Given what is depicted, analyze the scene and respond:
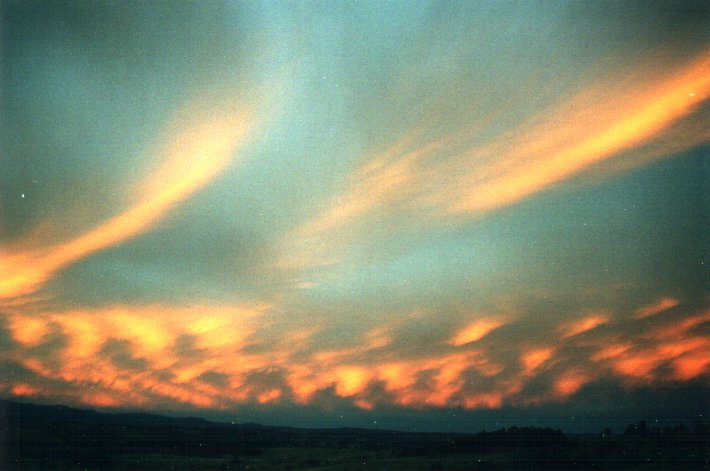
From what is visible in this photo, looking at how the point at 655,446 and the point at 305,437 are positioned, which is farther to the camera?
the point at 305,437

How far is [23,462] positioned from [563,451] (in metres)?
12.1

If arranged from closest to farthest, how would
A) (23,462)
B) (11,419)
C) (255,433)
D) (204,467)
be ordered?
(11,419), (23,462), (204,467), (255,433)

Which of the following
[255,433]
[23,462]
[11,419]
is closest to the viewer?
[11,419]

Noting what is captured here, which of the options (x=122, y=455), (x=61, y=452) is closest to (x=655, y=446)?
(x=122, y=455)

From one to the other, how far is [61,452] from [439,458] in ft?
29.1

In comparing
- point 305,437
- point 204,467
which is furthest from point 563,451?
point 204,467

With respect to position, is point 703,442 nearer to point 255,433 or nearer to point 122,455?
point 255,433

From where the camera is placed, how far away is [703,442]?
11242 millimetres

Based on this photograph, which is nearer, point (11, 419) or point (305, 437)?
point (11, 419)

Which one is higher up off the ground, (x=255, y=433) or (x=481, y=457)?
(x=255, y=433)

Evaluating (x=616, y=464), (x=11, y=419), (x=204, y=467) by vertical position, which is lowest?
(x=616, y=464)

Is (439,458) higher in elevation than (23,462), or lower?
lower

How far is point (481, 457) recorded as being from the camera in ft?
38.8

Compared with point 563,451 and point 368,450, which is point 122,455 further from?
point 563,451
